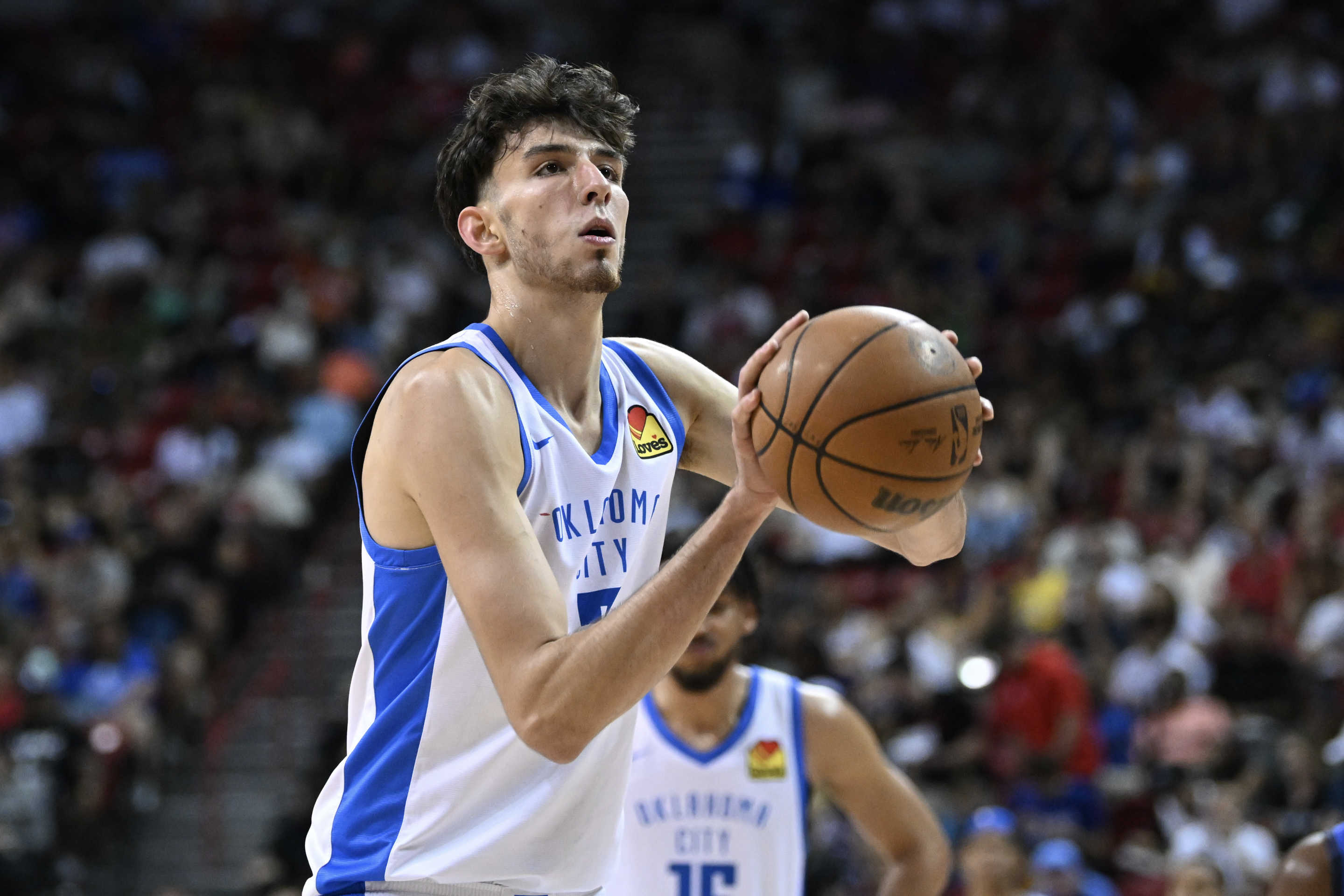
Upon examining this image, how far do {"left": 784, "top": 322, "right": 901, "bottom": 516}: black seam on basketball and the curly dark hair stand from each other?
0.80 meters

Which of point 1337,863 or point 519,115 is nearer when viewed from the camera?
point 519,115

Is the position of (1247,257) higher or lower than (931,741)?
higher

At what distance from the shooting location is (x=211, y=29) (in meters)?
17.0

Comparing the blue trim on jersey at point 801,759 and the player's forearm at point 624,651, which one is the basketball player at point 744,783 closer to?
the blue trim on jersey at point 801,759

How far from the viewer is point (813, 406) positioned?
104 inches

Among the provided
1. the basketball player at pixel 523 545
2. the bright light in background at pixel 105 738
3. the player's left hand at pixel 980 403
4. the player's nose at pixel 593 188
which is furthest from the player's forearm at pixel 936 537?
the bright light in background at pixel 105 738

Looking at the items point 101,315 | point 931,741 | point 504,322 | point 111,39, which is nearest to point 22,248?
point 101,315

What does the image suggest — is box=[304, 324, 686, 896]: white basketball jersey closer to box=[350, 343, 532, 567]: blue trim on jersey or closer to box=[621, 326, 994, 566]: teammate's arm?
box=[350, 343, 532, 567]: blue trim on jersey

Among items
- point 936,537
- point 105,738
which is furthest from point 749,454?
point 105,738

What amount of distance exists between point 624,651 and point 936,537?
0.99 meters

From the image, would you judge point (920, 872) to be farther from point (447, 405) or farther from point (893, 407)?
point (447, 405)

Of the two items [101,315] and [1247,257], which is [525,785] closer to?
[1247,257]

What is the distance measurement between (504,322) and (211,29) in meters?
15.3

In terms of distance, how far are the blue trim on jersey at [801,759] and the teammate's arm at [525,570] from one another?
2.29 meters
